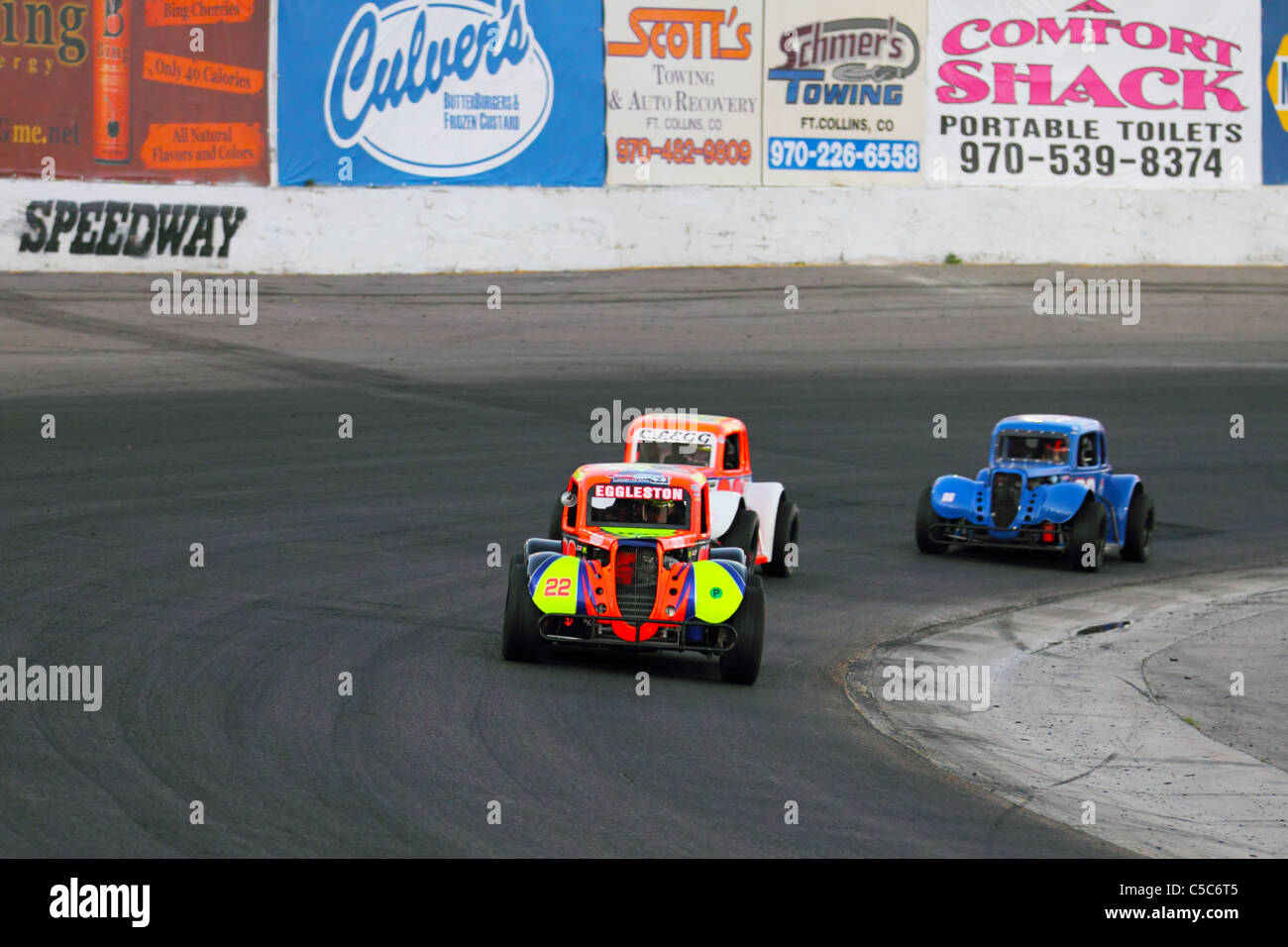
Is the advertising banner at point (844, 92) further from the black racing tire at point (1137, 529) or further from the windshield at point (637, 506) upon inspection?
the windshield at point (637, 506)

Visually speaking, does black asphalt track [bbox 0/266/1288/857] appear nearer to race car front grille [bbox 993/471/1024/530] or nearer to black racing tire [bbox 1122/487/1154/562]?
black racing tire [bbox 1122/487/1154/562]

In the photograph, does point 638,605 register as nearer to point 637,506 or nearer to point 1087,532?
point 637,506

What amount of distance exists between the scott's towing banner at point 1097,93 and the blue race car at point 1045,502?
592 inches

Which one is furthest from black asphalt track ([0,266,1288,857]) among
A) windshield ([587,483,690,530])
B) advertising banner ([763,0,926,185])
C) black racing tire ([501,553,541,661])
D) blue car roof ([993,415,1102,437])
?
advertising banner ([763,0,926,185])

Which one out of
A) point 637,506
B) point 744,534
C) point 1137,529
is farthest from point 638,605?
point 1137,529

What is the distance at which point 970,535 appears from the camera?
16641mm

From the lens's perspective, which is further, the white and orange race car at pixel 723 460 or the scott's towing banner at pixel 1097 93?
the scott's towing banner at pixel 1097 93

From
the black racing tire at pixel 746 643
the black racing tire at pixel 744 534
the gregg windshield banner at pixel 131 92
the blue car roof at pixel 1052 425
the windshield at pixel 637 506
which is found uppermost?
the gregg windshield banner at pixel 131 92

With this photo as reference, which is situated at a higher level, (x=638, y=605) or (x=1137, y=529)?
(x=1137, y=529)

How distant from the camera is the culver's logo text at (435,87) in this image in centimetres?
2825

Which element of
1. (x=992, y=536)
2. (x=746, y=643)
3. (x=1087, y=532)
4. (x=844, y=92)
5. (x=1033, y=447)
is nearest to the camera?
(x=746, y=643)

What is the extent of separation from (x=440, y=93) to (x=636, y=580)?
18.9 m

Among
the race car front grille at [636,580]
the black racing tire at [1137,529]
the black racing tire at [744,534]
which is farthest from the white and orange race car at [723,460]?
the black racing tire at [1137,529]

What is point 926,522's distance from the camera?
16672mm
